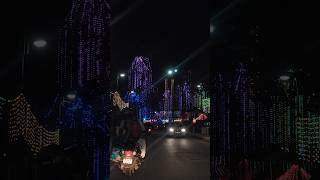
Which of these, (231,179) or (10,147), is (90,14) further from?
(231,179)

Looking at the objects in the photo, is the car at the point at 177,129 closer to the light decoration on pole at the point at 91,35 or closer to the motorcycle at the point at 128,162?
the motorcycle at the point at 128,162

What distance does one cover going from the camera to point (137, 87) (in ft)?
146

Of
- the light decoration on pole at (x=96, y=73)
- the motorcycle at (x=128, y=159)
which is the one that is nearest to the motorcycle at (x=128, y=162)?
the motorcycle at (x=128, y=159)

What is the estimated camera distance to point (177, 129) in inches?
1645

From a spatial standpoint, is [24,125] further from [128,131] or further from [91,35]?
[128,131]

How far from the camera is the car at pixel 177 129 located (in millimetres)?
41625

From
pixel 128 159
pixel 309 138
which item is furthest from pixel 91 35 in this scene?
pixel 309 138

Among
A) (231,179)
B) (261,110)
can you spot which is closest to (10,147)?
(231,179)

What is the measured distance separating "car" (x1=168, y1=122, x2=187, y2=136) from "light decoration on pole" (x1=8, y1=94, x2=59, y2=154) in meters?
30.1

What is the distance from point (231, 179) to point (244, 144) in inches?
54.1

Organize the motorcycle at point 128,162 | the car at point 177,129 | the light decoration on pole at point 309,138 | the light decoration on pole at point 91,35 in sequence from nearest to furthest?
1. the light decoration on pole at point 91,35
2. the light decoration on pole at point 309,138
3. the motorcycle at point 128,162
4. the car at point 177,129

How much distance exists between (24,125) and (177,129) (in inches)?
1248

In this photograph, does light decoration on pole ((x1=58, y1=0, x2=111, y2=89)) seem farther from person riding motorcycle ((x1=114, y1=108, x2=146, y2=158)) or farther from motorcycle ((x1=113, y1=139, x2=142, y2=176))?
person riding motorcycle ((x1=114, y1=108, x2=146, y2=158))

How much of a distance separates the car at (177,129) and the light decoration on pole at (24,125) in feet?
98.9
